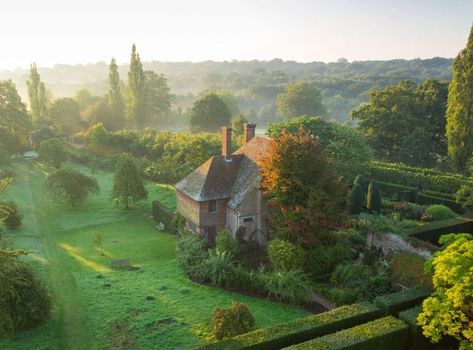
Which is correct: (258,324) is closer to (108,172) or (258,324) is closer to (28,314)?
(28,314)

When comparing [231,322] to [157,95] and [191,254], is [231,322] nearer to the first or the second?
[191,254]

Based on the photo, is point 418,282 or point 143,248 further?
point 143,248

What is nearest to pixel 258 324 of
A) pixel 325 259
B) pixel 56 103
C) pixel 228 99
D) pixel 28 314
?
pixel 325 259

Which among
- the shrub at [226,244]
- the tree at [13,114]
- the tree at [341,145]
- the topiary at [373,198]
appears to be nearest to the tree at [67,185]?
the shrub at [226,244]

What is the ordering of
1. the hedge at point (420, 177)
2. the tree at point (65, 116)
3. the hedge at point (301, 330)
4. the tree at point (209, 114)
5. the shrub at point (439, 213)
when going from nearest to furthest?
the hedge at point (301, 330), the shrub at point (439, 213), the hedge at point (420, 177), the tree at point (65, 116), the tree at point (209, 114)

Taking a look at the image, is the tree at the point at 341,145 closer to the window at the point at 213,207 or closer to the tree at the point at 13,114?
the window at the point at 213,207

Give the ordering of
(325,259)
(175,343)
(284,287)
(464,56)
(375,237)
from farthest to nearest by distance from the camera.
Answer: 1. (464,56)
2. (375,237)
3. (325,259)
4. (284,287)
5. (175,343)
